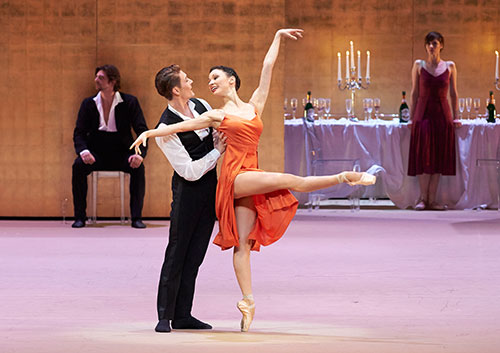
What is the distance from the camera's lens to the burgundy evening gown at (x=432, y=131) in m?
8.59

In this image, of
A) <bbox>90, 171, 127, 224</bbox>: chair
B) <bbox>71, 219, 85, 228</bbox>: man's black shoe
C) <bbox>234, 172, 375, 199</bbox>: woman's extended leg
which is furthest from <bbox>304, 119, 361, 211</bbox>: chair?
<bbox>234, 172, 375, 199</bbox>: woman's extended leg

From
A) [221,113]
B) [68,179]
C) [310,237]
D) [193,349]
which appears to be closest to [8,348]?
[193,349]

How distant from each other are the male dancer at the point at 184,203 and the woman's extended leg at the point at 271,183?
5.4 inches

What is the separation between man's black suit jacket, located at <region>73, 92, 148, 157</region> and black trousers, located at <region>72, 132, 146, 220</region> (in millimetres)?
58

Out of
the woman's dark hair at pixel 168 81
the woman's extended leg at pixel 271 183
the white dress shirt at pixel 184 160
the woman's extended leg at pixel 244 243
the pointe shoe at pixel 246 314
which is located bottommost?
the pointe shoe at pixel 246 314

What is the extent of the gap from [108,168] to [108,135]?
0.95 feet

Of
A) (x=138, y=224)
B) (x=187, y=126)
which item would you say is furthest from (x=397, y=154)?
(x=187, y=126)

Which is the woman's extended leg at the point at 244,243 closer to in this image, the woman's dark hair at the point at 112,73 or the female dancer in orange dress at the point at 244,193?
the female dancer in orange dress at the point at 244,193

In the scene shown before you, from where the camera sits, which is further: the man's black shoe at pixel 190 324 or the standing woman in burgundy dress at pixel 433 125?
the standing woman in burgundy dress at pixel 433 125

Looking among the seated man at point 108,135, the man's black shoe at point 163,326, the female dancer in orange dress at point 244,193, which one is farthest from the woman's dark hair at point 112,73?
the man's black shoe at point 163,326

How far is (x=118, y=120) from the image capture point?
722 cm

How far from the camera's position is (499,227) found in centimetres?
714

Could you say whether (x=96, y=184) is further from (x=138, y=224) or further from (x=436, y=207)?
(x=436, y=207)

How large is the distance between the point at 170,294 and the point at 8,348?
70 cm
